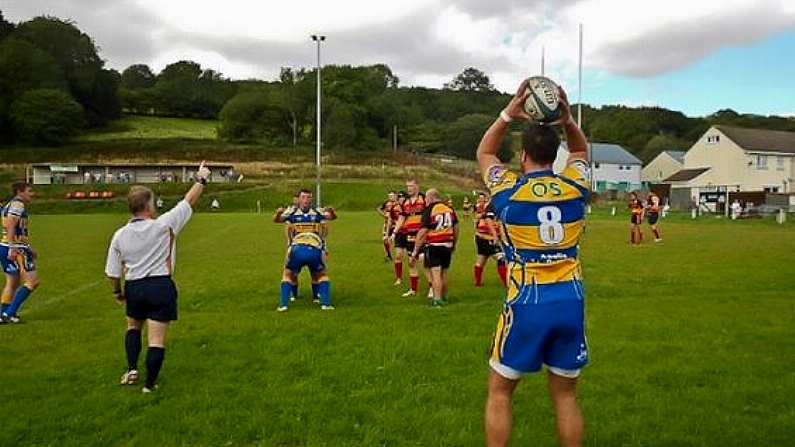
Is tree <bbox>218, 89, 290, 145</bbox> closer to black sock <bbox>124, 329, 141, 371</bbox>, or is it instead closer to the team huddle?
the team huddle

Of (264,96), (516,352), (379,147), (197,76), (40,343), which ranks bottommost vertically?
(40,343)

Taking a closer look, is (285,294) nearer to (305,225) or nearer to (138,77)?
(305,225)

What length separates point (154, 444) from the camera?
222 inches

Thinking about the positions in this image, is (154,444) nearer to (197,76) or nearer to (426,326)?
(426,326)

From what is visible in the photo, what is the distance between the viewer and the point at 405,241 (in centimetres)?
1560

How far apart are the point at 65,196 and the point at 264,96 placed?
5371 centimetres

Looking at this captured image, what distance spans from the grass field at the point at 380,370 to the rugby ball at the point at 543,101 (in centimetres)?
293

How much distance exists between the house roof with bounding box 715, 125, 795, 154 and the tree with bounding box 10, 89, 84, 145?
9036 centimetres

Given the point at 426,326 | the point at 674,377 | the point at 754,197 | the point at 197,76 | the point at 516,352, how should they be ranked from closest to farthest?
1. the point at 516,352
2. the point at 674,377
3. the point at 426,326
4. the point at 754,197
5. the point at 197,76

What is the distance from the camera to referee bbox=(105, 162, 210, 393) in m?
6.79

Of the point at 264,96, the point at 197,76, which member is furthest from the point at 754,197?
the point at 197,76

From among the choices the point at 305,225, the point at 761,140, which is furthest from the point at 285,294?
the point at 761,140

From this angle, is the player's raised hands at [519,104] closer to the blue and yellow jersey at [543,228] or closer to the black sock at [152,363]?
the blue and yellow jersey at [543,228]

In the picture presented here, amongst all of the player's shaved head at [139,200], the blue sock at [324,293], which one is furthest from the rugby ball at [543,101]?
the blue sock at [324,293]
